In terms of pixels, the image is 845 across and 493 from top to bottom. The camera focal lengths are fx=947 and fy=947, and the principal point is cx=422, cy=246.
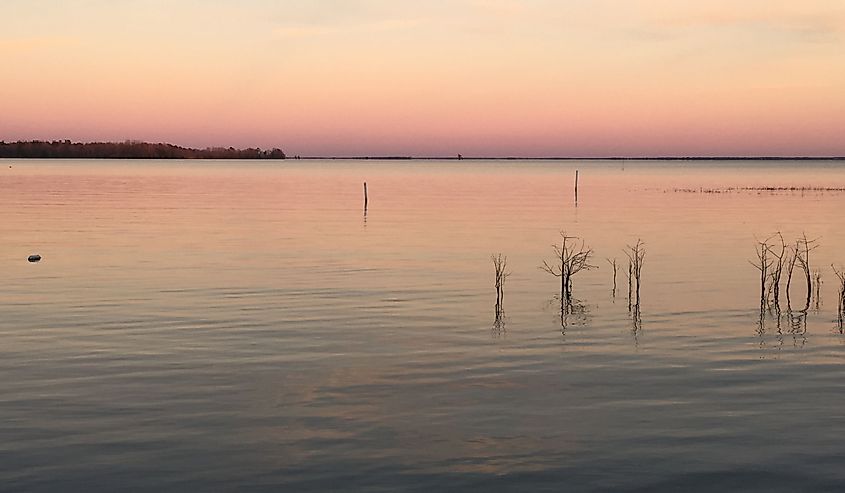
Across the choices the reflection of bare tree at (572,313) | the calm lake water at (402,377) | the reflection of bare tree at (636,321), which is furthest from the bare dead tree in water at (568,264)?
the reflection of bare tree at (636,321)

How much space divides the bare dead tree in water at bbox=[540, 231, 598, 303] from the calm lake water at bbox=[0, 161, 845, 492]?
23.8 inches

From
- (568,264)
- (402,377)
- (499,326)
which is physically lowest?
(402,377)

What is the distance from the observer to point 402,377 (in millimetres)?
18531

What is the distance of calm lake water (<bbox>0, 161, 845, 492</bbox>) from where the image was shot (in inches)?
519

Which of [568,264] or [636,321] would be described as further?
[568,264]

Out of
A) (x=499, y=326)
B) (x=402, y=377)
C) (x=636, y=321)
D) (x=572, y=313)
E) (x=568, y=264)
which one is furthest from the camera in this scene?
(x=568, y=264)

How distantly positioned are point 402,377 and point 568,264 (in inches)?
849

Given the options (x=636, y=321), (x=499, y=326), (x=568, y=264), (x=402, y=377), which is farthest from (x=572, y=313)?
(x=568, y=264)

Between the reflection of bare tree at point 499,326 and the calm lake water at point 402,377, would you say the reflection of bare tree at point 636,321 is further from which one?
the reflection of bare tree at point 499,326

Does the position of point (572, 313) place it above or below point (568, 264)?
below

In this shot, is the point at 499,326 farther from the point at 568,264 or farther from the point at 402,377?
the point at 568,264

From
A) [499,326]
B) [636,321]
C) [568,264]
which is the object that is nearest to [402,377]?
[499,326]

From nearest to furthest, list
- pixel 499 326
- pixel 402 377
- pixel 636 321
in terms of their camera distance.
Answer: pixel 402 377, pixel 499 326, pixel 636 321

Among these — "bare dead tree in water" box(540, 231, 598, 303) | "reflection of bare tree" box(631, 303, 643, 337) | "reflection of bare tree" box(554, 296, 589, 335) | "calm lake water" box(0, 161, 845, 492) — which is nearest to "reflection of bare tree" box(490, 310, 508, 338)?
"calm lake water" box(0, 161, 845, 492)
